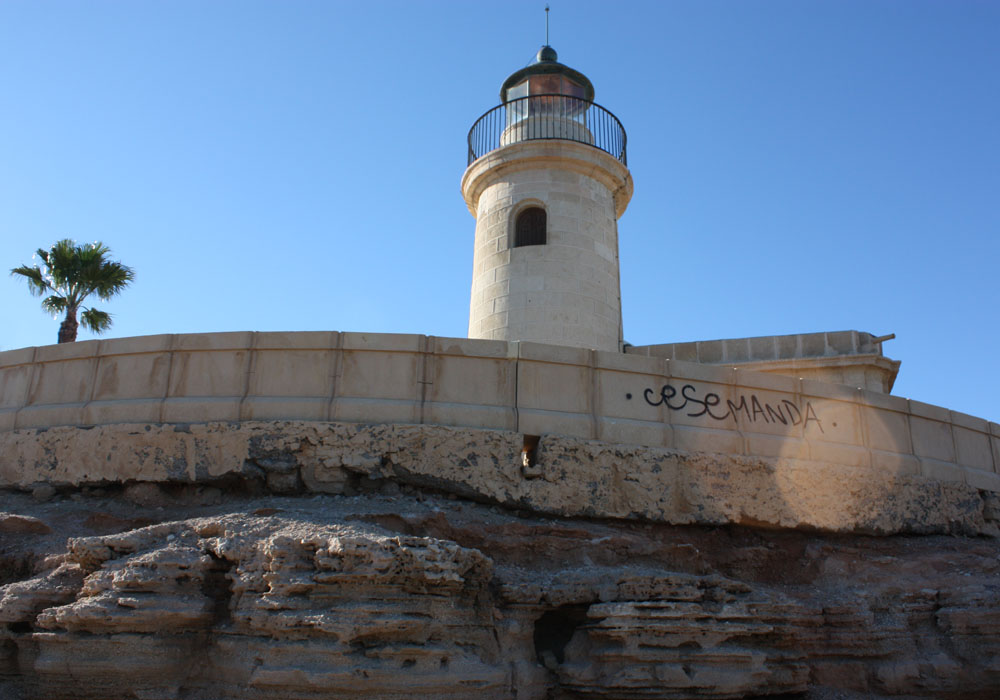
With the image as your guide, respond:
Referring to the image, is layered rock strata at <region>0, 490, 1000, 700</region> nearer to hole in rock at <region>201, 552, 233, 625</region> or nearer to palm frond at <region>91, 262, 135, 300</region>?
hole in rock at <region>201, 552, 233, 625</region>

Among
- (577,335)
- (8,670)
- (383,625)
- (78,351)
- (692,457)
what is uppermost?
(577,335)

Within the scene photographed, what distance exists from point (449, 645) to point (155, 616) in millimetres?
2156

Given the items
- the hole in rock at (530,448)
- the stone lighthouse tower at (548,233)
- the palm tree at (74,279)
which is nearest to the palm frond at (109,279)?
the palm tree at (74,279)

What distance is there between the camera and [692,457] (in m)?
8.48

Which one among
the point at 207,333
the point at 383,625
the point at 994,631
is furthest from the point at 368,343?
the point at 994,631

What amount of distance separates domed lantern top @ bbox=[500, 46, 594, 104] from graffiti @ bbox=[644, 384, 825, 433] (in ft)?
35.6

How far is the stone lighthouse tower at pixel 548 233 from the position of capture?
1487cm

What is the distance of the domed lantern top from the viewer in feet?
60.2

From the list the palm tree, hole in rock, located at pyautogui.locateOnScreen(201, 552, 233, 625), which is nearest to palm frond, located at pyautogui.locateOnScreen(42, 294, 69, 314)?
the palm tree

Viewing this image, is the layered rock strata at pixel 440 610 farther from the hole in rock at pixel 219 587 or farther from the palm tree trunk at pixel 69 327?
the palm tree trunk at pixel 69 327

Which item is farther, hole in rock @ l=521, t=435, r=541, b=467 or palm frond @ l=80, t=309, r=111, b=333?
palm frond @ l=80, t=309, r=111, b=333

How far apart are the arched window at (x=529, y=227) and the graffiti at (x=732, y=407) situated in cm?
745

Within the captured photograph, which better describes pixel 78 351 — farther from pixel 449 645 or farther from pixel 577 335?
pixel 577 335

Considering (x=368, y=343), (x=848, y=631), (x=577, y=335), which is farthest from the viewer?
(x=577, y=335)
